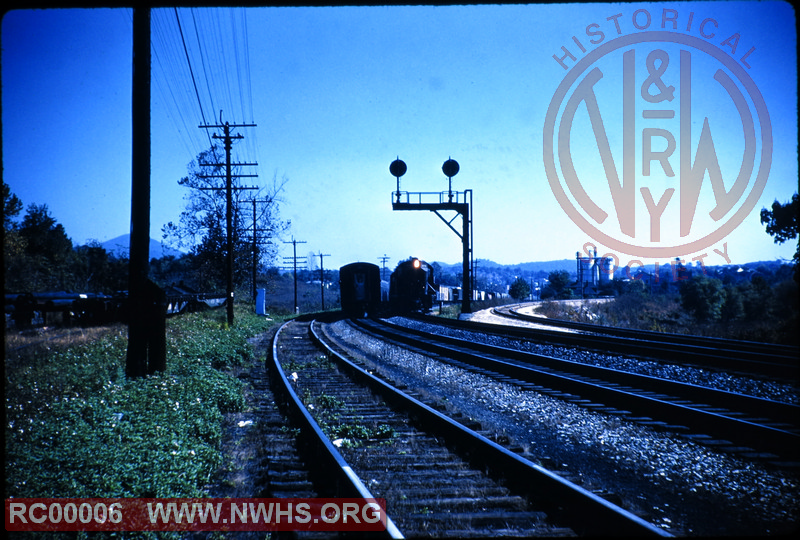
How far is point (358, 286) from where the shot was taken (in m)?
29.3

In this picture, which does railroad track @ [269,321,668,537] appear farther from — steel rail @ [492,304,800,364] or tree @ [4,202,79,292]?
tree @ [4,202,79,292]

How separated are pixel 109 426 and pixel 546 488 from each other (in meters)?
4.24

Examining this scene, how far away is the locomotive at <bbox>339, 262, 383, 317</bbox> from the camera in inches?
1153

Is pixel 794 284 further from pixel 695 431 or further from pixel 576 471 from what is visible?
pixel 576 471

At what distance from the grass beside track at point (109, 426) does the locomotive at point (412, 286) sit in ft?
70.7

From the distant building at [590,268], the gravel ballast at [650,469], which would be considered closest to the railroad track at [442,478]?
the gravel ballast at [650,469]

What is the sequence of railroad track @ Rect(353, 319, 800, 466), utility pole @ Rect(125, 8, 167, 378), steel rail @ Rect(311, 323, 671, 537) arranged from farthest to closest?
utility pole @ Rect(125, 8, 167, 378) → railroad track @ Rect(353, 319, 800, 466) → steel rail @ Rect(311, 323, 671, 537)

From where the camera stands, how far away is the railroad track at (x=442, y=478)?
10.7 feet

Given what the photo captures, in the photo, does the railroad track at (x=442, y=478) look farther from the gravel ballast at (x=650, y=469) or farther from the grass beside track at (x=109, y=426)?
the grass beside track at (x=109, y=426)

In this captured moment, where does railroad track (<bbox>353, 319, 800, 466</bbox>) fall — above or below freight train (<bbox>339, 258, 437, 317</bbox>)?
below

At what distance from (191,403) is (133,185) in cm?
386


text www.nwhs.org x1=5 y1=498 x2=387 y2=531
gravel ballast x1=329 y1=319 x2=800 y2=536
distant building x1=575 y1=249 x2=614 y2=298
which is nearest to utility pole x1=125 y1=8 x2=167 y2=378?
text www.nwhs.org x1=5 y1=498 x2=387 y2=531

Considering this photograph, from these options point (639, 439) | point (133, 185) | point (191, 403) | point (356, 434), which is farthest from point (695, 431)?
point (133, 185)

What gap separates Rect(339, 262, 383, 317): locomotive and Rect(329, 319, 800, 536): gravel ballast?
72.9 ft
